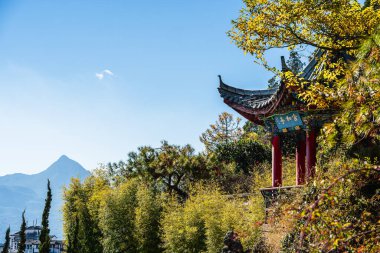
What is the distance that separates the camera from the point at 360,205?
8.09 meters

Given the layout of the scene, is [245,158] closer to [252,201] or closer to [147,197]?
[147,197]

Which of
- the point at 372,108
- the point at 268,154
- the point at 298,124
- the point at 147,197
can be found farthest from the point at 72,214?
the point at 372,108

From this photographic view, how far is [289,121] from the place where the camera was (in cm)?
1190

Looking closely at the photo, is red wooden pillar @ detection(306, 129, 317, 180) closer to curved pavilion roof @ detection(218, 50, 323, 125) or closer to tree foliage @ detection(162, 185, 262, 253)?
curved pavilion roof @ detection(218, 50, 323, 125)

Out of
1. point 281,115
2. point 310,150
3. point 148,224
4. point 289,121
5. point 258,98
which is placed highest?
point 258,98

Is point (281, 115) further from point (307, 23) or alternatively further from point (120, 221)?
point (120, 221)

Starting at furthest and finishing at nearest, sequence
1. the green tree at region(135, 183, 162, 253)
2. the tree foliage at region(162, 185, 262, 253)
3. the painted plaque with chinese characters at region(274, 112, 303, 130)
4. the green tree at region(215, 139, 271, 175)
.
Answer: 1. the green tree at region(215, 139, 271, 175)
2. the green tree at region(135, 183, 162, 253)
3. the tree foliage at region(162, 185, 262, 253)
4. the painted plaque with chinese characters at region(274, 112, 303, 130)

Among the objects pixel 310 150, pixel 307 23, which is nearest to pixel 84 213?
pixel 310 150

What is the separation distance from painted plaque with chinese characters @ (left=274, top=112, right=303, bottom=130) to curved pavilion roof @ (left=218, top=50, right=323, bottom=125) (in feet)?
0.82

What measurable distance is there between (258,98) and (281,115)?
126cm

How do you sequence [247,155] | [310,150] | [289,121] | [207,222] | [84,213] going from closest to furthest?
1. [310,150]
2. [289,121]
3. [207,222]
4. [84,213]
5. [247,155]

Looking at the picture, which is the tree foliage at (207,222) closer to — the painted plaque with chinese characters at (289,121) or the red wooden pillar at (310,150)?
the red wooden pillar at (310,150)

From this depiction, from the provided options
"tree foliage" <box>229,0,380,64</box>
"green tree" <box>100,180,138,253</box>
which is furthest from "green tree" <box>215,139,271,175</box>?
"tree foliage" <box>229,0,380,64</box>

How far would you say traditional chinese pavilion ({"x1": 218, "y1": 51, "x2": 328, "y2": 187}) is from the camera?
11.5 m
